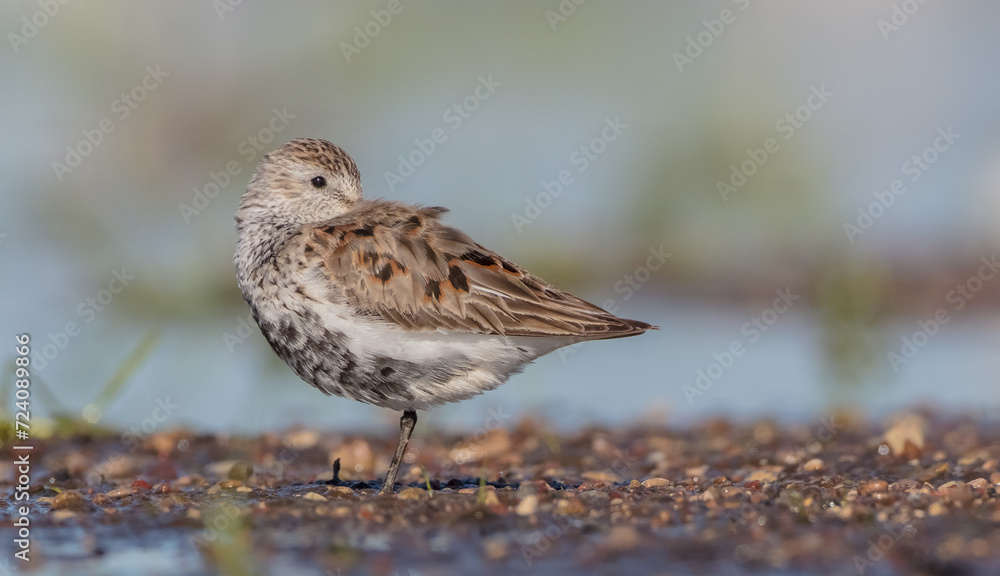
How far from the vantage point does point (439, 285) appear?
7406mm

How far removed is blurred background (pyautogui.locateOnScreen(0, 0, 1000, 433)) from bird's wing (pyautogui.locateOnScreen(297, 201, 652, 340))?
19.3 ft

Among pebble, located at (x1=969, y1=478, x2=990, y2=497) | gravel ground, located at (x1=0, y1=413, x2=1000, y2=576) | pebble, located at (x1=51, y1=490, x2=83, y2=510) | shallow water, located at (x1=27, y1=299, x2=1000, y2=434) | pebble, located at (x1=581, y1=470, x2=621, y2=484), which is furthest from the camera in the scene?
shallow water, located at (x1=27, y1=299, x2=1000, y2=434)

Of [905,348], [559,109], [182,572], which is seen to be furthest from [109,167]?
[182,572]

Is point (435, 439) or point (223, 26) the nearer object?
point (435, 439)

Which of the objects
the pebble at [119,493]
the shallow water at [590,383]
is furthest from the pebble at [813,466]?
the pebble at [119,493]

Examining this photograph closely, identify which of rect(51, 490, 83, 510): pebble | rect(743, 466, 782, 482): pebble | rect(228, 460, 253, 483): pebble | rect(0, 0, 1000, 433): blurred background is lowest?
rect(51, 490, 83, 510): pebble

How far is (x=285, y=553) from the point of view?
5672 millimetres

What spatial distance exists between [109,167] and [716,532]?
11351mm

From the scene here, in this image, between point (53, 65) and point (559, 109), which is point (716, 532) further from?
point (53, 65)

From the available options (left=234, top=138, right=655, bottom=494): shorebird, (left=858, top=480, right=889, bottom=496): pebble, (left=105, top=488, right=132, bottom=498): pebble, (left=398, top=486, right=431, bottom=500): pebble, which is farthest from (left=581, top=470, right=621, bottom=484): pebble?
(left=105, top=488, right=132, bottom=498): pebble

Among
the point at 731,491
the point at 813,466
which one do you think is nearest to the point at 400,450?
the point at 731,491

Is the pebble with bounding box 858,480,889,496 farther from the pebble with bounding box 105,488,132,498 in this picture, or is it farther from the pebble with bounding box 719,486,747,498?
the pebble with bounding box 105,488,132,498

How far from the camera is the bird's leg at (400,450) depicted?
7414 mm

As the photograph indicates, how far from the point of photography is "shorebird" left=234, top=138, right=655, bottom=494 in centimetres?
727
